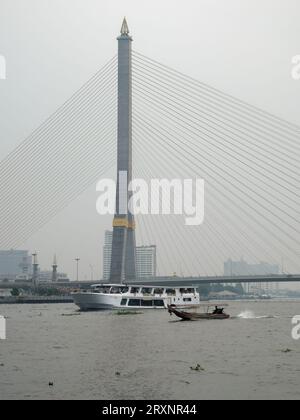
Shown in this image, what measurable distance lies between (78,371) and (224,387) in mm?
6492

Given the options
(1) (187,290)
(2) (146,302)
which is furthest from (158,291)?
(1) (187,290)

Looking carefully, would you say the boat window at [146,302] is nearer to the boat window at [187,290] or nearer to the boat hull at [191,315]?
the boat window at [187,290]

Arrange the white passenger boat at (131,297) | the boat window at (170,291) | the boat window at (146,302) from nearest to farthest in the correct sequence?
the white passenger boat at (131,297) → the boat window at (146,302) → the boat window at (170,291)

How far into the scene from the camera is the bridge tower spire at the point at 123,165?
261 feet

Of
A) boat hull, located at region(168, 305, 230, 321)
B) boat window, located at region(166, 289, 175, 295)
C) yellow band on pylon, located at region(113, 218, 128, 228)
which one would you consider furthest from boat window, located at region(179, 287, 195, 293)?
boat hull, located at region(168, 305, 230, 321)

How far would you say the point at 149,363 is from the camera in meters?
29.2

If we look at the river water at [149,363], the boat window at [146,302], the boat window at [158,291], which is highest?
the boat window at [158,291]

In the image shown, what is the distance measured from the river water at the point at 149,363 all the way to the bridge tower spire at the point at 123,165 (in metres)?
33.6

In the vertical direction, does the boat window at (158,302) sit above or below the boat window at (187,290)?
below

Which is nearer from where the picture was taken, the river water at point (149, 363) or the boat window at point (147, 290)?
the river water at point (149, 363)

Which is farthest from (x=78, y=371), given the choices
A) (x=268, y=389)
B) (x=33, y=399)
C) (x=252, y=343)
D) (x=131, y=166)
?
(x=131, y=166)

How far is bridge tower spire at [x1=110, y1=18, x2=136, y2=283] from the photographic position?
79.7 metres

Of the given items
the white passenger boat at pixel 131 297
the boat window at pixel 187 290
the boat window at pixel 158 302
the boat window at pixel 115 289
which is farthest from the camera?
the boat window at pixel 187 290

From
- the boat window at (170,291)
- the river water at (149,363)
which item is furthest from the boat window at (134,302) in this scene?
the river water at (149,363)
